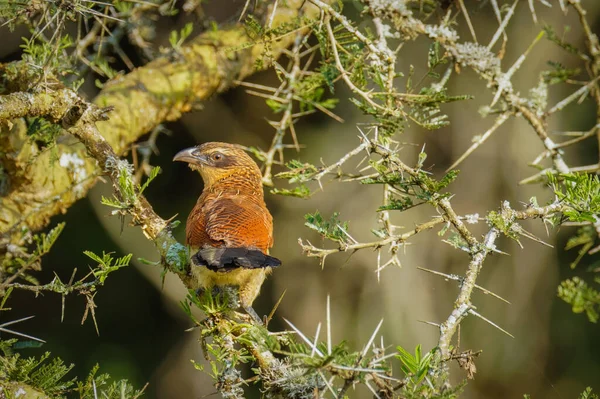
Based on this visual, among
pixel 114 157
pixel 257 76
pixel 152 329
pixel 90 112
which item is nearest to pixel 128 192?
pixel 114 157

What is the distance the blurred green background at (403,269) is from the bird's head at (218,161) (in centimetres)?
292

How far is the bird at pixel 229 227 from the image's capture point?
347 cm

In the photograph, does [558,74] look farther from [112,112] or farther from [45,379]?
[45,379]

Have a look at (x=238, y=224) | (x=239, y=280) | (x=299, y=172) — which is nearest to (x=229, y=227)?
(x=238, y=224)

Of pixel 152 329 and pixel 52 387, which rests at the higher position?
pixel 52 387

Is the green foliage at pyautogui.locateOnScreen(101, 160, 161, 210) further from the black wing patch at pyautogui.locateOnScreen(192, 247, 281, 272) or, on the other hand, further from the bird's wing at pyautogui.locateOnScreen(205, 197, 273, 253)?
the bird's wing at pyautogui.locateOnScreen(205, 197, 273, 253)

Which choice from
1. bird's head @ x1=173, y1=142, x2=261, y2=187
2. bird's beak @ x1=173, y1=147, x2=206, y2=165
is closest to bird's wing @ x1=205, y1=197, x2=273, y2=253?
bird's head @ x1=173, y1=142, x2=261, y2=187

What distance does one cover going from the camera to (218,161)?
4887mm

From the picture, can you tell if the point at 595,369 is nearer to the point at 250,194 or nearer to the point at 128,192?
the point at 250,194

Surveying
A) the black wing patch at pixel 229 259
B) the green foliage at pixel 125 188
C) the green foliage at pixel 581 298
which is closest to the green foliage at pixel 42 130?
the green foliage at pixel 125 188

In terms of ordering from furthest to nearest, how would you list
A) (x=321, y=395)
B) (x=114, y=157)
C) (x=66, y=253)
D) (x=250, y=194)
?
(x=66, y=253) → (x=250, y=194) → (x=114, y=157) → (x=321, y=395)

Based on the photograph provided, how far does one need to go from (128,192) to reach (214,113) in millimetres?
5878

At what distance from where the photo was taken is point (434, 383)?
2.29 m

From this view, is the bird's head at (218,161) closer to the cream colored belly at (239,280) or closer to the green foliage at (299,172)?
the cream colored belly at (239,280)
